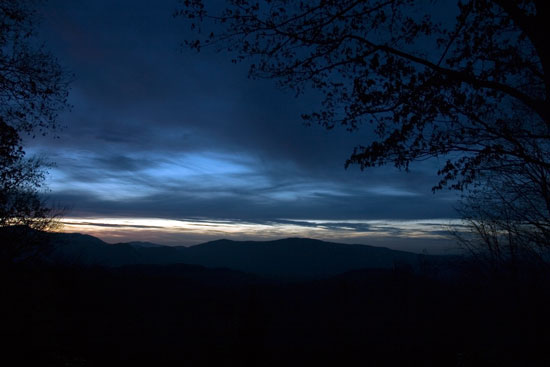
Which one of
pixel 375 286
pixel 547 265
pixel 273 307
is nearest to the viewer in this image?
pixel 547 265

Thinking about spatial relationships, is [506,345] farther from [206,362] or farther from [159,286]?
[159,286]

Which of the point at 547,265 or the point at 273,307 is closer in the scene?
the point at 547,265

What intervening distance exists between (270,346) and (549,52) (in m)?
113

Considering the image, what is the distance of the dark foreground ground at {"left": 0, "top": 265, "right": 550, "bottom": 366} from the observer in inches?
600

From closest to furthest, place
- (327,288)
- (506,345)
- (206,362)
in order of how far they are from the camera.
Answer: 1. (506,345)
2. (206,362)
3. (327,288)

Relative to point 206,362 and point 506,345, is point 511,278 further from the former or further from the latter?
point 206,362

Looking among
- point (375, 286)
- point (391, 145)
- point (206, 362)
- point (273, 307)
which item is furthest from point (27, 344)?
point (375, 286)

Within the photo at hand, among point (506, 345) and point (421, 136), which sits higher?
point (421, 136)

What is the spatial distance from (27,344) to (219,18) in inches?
489

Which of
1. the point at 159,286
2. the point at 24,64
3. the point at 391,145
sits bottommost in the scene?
the point at 159,286

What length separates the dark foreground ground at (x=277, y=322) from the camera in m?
15.2

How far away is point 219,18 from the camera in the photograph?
5984 mm

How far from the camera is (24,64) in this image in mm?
7816

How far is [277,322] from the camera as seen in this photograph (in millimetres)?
137000
